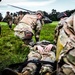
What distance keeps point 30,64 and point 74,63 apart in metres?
1.41

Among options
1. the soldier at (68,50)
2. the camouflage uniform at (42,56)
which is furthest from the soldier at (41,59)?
the soldier at (68,50)

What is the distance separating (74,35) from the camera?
7.57m

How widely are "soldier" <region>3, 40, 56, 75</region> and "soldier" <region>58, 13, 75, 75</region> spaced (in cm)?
69

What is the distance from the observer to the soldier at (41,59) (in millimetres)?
8188

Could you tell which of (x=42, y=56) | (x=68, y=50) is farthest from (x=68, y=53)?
(x=42, y=56)

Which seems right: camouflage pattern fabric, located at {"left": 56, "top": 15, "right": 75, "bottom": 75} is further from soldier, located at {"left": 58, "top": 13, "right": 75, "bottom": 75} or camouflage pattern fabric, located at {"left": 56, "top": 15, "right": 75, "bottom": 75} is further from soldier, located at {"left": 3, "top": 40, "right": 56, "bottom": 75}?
soldier, located at {"left": 3, "top": 40, "right": 56, "bottom": 75}

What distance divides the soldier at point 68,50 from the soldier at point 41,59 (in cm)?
69

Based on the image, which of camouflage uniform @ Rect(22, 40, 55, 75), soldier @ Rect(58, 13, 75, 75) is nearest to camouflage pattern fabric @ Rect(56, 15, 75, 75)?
soldier @ Rect(58, 13, 75, 75)

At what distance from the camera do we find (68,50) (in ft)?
24.5

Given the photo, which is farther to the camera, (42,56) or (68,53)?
(42,56)

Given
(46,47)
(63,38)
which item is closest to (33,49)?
(46,47)

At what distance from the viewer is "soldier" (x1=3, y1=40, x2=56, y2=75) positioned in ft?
26.9

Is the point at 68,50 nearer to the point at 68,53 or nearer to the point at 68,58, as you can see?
the point at 68,53

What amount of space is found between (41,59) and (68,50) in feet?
5.42
